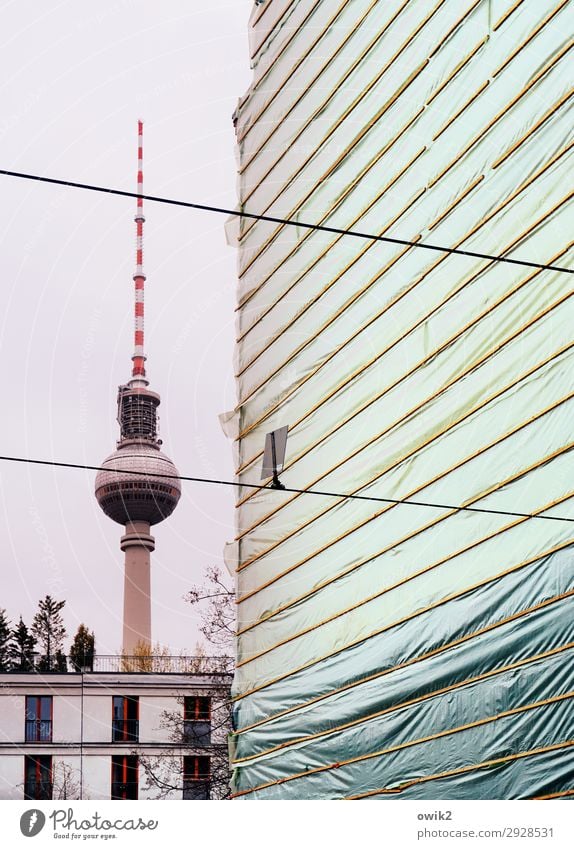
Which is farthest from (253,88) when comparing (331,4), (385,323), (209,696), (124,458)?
(124,458)

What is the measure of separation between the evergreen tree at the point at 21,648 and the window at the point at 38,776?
21135 mm

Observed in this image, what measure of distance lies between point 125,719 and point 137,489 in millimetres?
65917

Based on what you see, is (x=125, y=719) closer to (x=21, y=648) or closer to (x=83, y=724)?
(x=83, y=724)

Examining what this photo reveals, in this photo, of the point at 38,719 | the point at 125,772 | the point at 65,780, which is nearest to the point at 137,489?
the point at 38,719

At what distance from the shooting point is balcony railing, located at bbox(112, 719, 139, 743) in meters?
54.7

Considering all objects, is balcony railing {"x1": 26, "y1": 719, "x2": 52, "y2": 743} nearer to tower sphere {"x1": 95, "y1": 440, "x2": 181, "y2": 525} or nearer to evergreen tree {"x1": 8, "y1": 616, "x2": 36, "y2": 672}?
evergreen tree {"x1": 8, "y1": 616, "x2": 36, "y2": 672}

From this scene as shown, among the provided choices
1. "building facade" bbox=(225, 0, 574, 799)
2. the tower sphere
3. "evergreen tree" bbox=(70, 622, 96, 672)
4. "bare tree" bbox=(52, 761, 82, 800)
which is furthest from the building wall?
the tower sphere

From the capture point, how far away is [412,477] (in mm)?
16625

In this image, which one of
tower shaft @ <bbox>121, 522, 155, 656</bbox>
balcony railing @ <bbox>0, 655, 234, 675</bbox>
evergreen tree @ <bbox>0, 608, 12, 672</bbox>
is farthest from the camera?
tower shaft @ <bbox>121, 522, 155, 656</bbox>

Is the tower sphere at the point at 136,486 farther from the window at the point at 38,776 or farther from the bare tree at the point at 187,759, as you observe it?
the bare tree at the point at 187,759

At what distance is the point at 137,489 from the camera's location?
120 metres
